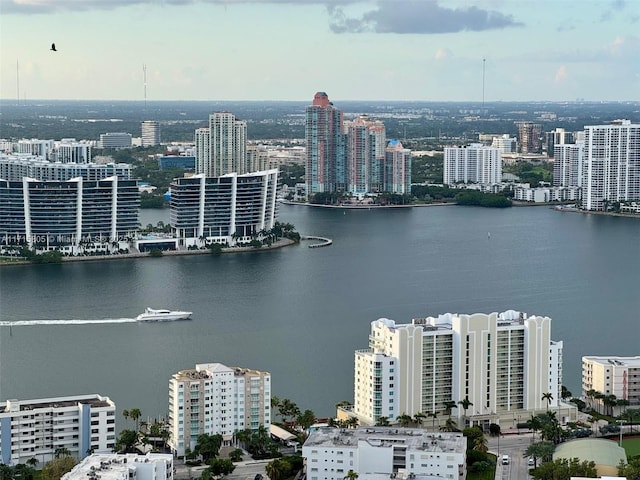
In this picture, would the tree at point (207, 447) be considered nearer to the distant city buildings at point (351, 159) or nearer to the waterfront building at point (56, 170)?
the waterfront building at point (56, 170)

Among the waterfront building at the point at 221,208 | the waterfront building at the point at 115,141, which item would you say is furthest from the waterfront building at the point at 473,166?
the waterfront building at the point at 221,208

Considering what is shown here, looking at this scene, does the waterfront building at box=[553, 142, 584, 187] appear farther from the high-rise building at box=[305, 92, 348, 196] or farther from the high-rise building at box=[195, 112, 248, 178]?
the high-rise building at box=[195, 112, 248, 178]

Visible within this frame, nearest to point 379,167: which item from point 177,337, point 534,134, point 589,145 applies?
point 589,145

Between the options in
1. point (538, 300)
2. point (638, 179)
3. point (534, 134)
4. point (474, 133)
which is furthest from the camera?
point (474, 133)

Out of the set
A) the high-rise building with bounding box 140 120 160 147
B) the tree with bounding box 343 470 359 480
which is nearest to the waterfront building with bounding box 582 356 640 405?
the tree with bounding box 343 470 359 480

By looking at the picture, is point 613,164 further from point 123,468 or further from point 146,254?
point 123,468

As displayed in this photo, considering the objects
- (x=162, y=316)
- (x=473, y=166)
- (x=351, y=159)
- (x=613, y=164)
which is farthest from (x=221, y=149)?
(x=162, y=316)

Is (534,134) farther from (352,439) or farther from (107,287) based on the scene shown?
(352,439)
